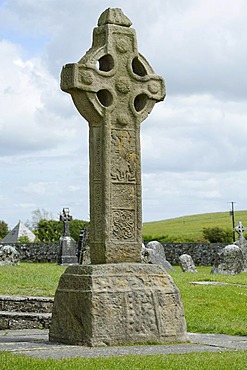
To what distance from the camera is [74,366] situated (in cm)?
797

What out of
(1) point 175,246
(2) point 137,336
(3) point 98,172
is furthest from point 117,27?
(1) point 175,246

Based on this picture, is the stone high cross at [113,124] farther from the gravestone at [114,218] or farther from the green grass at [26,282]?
the green grass at [26,282]

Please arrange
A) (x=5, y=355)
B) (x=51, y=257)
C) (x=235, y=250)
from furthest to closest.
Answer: (x=51, y=257)
(x=235, y=250)
(x=5, y=355)

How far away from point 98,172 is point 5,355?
9.16 feet

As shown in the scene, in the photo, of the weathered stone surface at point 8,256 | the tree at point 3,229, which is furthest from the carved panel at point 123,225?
the tree at point 3,229

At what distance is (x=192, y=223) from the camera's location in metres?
92.0

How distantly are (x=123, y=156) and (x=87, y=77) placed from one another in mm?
1105

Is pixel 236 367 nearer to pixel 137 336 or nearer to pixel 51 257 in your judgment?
pixel 137 336

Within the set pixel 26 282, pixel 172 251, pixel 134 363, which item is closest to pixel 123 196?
pixel 134 363

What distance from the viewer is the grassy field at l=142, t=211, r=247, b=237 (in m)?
81.6

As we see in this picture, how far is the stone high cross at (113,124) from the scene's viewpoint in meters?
10.3

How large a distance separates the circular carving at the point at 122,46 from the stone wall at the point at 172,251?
33542 mm

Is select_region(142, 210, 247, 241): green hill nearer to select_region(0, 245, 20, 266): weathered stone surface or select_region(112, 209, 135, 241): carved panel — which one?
select_region(0, 245, 20, 266): weathered stone surface

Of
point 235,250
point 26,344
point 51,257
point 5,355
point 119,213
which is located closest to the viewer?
point 5,355
